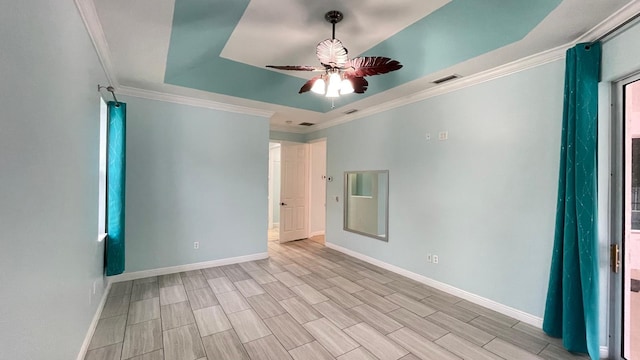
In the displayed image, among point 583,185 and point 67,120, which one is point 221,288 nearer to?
point 67,120

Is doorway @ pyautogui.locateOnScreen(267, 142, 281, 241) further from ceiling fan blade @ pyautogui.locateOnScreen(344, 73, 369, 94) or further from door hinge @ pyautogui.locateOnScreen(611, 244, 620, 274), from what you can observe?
door hinge @ pyautogui.locateOnScreen(611, 244, 620, 274)

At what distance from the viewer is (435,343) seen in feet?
8.00

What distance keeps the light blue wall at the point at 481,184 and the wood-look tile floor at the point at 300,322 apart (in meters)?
0.45

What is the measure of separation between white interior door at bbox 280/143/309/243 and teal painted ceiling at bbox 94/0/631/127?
104 inches

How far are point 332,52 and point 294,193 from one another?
4351 mm

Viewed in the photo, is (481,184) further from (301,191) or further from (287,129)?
(287,129)

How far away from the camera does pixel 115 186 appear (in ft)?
10.8

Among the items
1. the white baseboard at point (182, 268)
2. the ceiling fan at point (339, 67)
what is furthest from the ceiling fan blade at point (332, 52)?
the white baseboard at point (182, 268)

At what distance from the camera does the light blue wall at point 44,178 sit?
1113 mm

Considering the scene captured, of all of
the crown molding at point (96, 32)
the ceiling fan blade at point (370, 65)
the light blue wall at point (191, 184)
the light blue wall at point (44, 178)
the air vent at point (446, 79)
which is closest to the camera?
the light blue wall at point (44, 178)

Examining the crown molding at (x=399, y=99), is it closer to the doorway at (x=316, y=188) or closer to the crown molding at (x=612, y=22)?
the crown molding at (x=612, y=22)

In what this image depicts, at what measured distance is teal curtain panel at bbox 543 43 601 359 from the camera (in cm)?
220

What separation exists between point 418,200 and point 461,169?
0.77 metres

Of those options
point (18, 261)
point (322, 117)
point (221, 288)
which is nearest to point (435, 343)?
point (221, 288)
